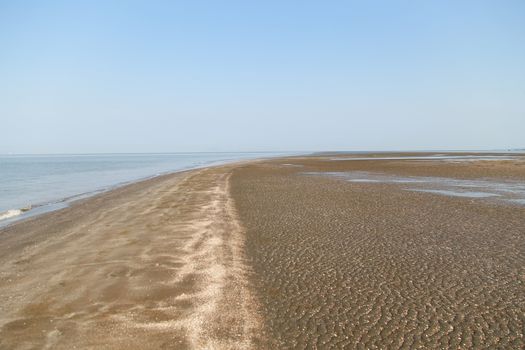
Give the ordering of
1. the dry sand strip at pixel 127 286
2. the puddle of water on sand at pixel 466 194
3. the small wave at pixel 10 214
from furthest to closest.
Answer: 1. the puddle of water on sand at pixel 466 194
2. the small wave at pixel 10 214
3. the dry sand strip at pixel 127 286

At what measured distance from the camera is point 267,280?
25.9ft

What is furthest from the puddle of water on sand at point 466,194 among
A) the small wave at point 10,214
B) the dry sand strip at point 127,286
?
the small wave at point 10,214

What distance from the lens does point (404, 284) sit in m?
7.53

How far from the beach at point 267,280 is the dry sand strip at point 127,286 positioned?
3 cm

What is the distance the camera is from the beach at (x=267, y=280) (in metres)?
5.54

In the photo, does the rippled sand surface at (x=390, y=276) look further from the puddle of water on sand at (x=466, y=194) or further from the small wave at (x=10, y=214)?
the small wave at (x=10, y=214)

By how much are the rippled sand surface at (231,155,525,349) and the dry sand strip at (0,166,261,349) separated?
0.78m

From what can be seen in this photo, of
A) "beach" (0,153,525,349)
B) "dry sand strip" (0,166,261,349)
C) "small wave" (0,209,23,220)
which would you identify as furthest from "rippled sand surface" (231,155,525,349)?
"small wave" (0,209,23,220)

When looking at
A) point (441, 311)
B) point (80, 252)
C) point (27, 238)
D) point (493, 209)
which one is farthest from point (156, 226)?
point (493, 209)

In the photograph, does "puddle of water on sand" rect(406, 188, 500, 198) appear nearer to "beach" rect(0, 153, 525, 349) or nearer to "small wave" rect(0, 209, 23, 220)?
"beach" rect(0, 153, 525, 349)

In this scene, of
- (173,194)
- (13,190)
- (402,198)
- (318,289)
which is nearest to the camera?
(318,289)

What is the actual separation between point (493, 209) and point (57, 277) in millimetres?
16909

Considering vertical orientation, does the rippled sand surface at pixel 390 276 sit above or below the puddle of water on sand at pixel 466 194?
below

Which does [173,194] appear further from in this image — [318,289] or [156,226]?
[318,289]
